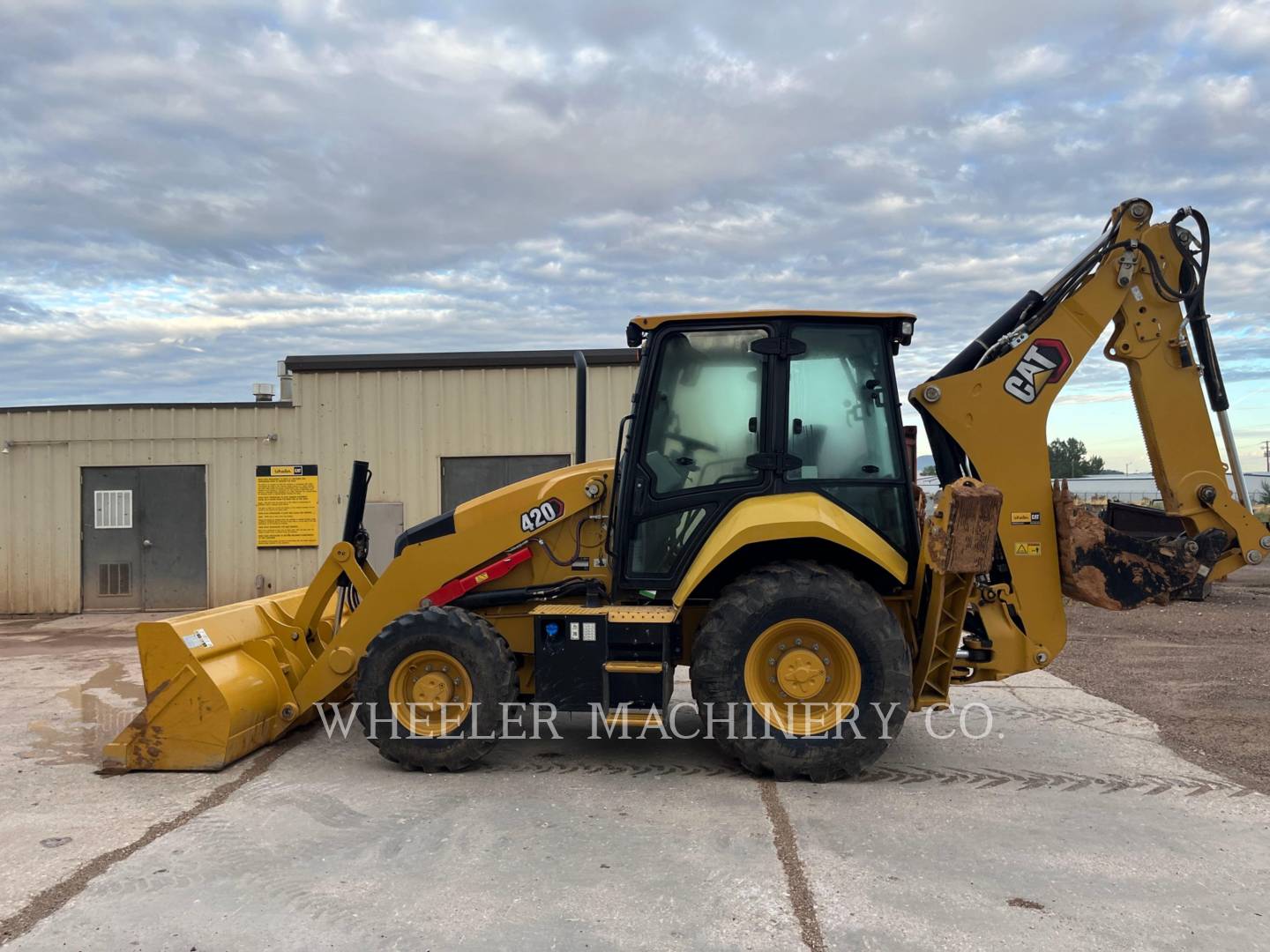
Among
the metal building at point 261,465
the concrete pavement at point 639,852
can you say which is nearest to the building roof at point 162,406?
the metal building at point 261,465

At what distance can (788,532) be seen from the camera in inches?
198

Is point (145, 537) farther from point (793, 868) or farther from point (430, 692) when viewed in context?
point (793, 868)

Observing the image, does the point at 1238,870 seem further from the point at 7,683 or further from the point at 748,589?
the point at 7,683

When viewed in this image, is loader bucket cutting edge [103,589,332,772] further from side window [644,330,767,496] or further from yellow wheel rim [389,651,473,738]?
side window [644,330,767,496]

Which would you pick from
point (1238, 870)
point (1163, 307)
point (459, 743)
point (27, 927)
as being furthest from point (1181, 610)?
point (27, 927)

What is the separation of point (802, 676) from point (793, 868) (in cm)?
134

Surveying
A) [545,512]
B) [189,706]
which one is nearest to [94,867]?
[189,706]

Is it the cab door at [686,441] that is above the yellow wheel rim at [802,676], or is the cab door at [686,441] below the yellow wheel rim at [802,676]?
above

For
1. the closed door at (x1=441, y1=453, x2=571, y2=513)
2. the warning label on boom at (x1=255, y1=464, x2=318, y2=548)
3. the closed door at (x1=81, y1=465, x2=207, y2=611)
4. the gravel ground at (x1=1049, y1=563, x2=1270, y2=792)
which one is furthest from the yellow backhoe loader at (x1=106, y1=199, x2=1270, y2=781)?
the closed door at (x1=81, y1=465, x2=207, y2=611)

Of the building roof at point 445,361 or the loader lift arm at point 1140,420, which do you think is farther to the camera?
the building roof at point 445,361

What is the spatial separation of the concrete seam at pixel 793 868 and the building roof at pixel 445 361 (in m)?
8.84

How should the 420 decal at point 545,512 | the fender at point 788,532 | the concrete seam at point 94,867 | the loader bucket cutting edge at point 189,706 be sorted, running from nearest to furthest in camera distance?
the concrete seam at point 94,867, the fender at point 788,532, the loader bucket cutting edge at point 189,706, the 420 decal at point 545,512

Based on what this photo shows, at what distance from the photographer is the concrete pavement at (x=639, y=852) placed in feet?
11.3

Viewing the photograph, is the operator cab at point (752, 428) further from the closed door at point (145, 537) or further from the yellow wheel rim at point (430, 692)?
the closed door at point (145, 537)
